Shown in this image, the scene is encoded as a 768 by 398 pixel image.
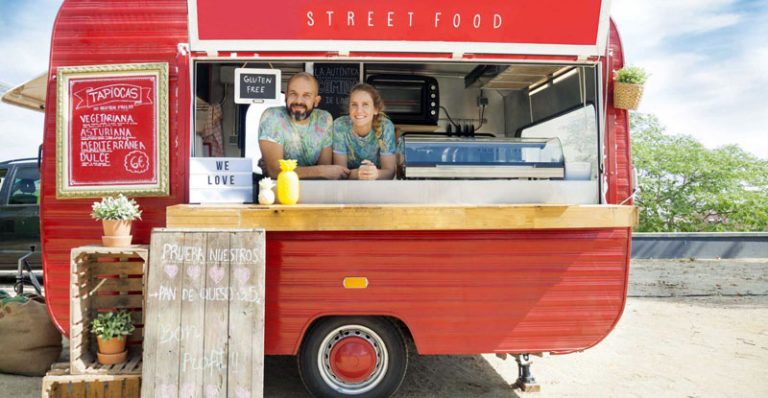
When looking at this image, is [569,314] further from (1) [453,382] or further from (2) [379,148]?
(2) [379,148]

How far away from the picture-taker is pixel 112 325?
3629 mm

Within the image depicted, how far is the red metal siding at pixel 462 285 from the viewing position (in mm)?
3613

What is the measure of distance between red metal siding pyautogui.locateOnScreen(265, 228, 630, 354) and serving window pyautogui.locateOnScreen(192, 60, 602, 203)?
1.02ft

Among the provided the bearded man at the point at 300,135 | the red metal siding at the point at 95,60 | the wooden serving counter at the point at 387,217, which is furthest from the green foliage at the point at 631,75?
the red metal siding at the point at 95,60

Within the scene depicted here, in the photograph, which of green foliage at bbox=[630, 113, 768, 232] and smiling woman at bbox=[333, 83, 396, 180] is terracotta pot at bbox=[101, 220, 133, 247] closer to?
smiling woman at bbox=[333, 83, 396, 180]

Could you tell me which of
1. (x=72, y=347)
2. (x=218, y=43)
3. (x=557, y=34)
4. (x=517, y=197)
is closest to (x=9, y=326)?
(x=72, y=347)

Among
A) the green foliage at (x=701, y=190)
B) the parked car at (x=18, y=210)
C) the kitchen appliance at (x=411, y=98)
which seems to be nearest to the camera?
the kitchen appliance at (x=411, y=98)

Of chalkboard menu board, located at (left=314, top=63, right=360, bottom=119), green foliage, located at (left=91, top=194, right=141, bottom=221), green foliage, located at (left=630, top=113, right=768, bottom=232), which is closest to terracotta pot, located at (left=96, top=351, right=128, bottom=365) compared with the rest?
green foliage, located at (left=91, top=194, right=141, bottom=221)

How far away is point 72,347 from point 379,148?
8.28ft

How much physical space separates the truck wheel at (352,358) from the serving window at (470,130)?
34.3 inches

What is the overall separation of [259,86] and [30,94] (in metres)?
3.16

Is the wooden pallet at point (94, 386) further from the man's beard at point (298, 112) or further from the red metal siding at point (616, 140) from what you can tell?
the red metal siding at point (616, 140)

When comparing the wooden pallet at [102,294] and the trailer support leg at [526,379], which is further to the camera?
the trailer support leg at [526,379]

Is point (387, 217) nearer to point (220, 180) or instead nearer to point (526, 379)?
point (220, 180)
